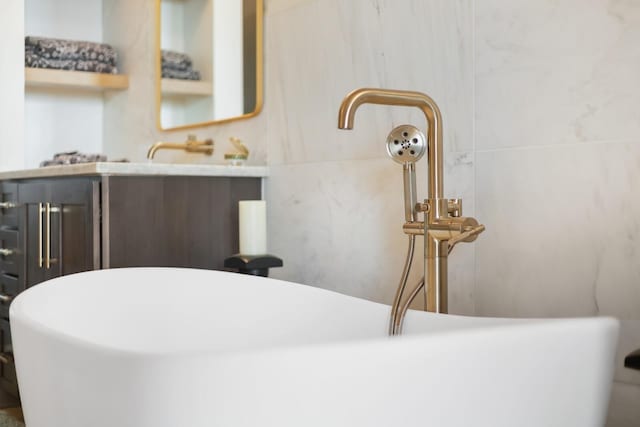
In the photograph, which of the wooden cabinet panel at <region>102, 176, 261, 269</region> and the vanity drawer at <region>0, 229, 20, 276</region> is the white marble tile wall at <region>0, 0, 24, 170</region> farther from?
the wooden cabinet panel at <region>102, 176, 261, 269</region>

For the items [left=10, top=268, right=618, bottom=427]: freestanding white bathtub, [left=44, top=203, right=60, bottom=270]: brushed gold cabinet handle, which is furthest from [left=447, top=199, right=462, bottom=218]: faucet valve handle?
[left=44, top=203, right=60, bottom=270]: brushed gold cabinet handle

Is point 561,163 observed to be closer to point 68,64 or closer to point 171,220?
point 171,220

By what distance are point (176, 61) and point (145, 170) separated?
39.9 inches

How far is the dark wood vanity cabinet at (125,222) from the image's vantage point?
7.13ft

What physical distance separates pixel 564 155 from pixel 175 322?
2.92ft

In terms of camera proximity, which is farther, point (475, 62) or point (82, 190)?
point (82, 190)

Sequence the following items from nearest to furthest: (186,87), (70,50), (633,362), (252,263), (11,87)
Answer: (633,362)
(252,263)
(186,87)
(11,87)
(70,50)

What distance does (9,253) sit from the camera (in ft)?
8.89

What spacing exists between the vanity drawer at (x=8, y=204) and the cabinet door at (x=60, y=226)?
0.21ft

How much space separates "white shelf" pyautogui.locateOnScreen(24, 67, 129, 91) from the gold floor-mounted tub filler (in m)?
2.29

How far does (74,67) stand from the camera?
3.56m

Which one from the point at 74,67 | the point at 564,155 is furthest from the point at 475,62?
the point at 74,67

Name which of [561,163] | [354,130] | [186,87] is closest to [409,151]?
[561,163]

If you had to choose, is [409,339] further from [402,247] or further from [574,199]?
[402,247]
